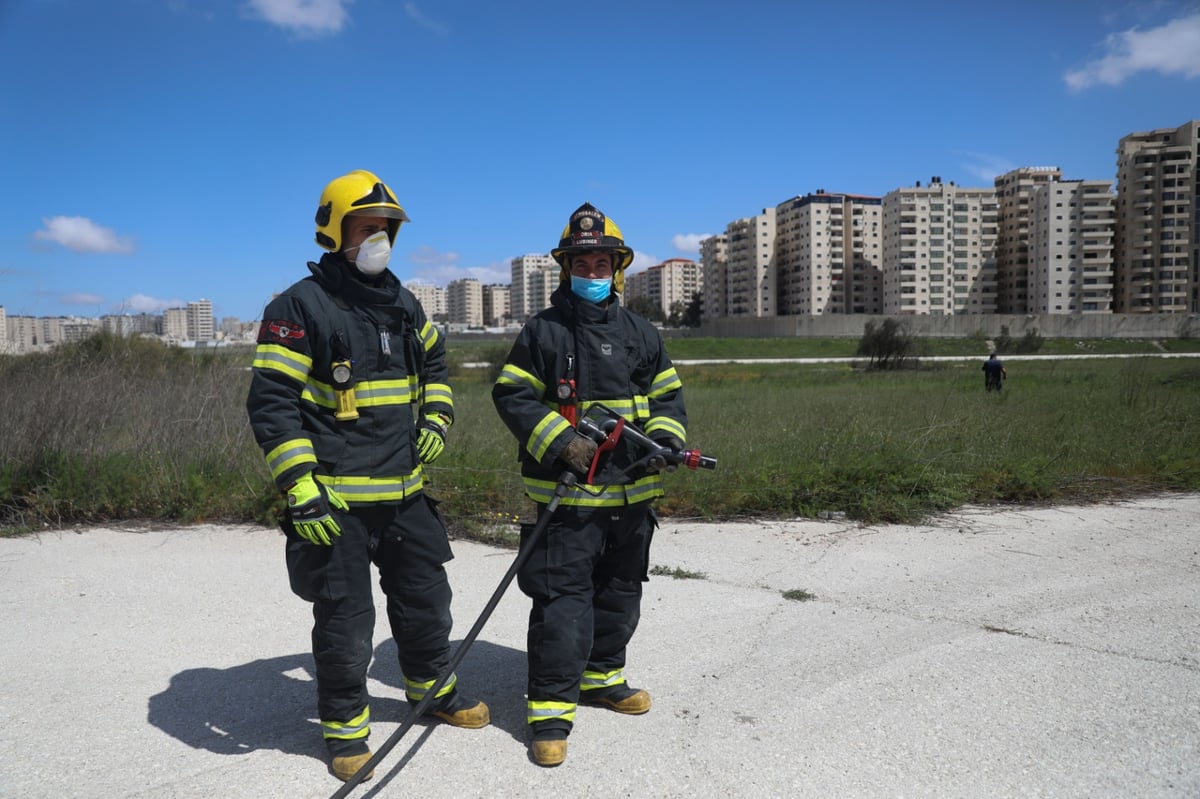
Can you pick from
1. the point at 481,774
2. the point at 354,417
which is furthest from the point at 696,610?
Answer: the point at 354,417

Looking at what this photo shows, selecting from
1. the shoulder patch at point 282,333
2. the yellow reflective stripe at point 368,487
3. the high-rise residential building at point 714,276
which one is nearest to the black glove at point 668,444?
the yellow reflective stripe at point 368,487

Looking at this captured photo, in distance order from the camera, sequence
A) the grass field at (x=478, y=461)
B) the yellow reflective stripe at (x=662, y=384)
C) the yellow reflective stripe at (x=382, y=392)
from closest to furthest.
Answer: the yellow reflective stripe at (x=382, y=392)
the yellow reflective stripe at (x=662, y=384)
the grass field at (x=478, y=461)

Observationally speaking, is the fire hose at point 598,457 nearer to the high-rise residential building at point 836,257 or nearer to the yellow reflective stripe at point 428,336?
the yellow reflective stripe at point 428,336

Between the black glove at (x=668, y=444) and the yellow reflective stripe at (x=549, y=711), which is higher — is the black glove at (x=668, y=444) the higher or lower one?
the higher one

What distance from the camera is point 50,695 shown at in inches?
151

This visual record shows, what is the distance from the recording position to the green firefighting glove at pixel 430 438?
354 centimetres

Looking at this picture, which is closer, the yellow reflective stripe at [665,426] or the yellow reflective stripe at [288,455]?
the yellow reflective stripe at [288,455]

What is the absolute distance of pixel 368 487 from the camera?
10.7ft

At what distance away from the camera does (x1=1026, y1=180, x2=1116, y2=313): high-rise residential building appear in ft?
319

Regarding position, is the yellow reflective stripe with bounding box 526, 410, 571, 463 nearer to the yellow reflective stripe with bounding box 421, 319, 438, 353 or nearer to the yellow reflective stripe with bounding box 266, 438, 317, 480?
the yellow reflective stripe with bounding box 421, 319, 438, 353

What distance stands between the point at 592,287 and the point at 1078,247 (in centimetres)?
11066

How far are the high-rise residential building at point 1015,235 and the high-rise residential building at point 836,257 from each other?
15.6m

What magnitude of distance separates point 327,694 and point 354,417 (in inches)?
42.8

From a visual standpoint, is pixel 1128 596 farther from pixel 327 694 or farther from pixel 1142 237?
pixel 1142 237
